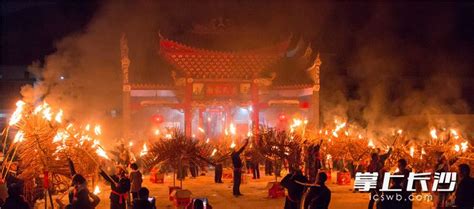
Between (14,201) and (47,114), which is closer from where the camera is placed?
(14,201)

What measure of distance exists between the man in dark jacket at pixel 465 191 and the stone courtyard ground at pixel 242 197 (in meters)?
4.17

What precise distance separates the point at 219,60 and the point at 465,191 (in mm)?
16267

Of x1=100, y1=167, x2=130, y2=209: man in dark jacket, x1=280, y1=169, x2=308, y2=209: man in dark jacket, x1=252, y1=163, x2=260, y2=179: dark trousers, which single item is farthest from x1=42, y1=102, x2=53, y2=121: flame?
x1=252, y1=163, x2=260, y2=179: dark trousers

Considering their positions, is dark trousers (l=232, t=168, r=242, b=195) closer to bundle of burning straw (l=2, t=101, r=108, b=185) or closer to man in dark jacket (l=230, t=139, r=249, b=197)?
man in dark jacket (l=230, t=139, r=249, b=197)

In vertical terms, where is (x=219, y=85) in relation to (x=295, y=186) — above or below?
above

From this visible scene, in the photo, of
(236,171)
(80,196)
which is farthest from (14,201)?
(236,171)

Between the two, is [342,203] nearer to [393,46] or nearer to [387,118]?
[387,118]

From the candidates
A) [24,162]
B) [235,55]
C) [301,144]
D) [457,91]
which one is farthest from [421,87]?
[24,162]

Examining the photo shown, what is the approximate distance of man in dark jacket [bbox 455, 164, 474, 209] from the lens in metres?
8.02

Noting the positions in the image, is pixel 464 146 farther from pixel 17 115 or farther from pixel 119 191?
pixel 17 115

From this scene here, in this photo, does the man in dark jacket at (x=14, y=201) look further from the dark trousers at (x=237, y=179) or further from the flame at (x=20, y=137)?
the dark trousers at (x=237, y=179)

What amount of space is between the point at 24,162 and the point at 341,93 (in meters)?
18.3

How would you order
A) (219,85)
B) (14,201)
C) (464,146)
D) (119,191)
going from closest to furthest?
(14,201)
(119,191)
(464,146)
(219,85)

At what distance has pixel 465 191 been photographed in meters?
8.05
